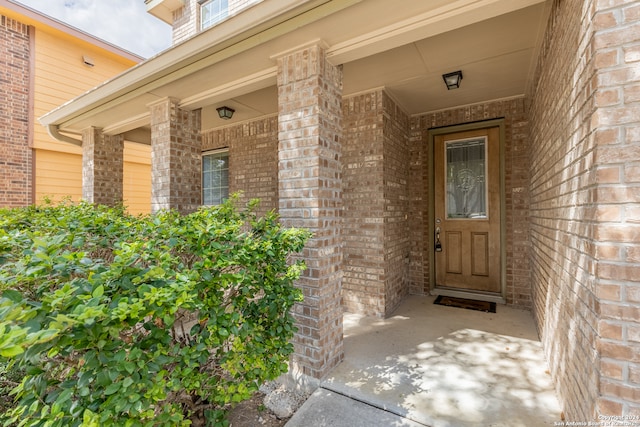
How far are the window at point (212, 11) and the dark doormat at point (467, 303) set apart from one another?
6.65 m

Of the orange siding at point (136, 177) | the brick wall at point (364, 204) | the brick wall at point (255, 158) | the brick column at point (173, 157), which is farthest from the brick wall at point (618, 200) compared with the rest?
the orange siding at point (136, 177)

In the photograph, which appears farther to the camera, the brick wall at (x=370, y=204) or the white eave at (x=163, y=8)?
the white eave at (x=163, y=8)

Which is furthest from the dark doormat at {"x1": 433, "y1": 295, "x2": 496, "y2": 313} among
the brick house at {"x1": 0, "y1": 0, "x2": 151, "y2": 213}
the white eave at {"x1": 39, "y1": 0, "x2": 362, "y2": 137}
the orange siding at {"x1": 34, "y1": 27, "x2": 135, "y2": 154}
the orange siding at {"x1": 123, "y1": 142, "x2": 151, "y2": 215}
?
the orange siding at {"x1": 34, "y1": 27, "x2": 135, "y2": 154}

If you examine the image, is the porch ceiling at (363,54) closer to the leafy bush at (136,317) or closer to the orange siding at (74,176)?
the leafy bush at (136,317)

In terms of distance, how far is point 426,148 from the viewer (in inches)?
175

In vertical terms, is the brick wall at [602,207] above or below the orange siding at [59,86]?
below

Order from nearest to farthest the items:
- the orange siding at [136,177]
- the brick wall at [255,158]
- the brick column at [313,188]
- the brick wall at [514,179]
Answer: the brick column at [313,188], the brick wall at [514,179], the brick wall at [255,158], the orange siding at [136,177]

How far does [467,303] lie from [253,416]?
3201 mm

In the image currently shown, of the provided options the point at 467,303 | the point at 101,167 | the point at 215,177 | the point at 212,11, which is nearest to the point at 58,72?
the point at 101,167

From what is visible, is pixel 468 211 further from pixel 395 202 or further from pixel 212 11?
pixel 212 11

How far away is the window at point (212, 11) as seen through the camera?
5766mm

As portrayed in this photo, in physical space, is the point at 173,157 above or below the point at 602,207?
above

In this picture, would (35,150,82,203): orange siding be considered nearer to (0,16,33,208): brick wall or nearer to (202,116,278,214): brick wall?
(0,16,33,208): brick wall

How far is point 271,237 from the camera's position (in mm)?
1931
